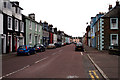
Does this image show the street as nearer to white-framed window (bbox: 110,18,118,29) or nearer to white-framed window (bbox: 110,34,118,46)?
white-framed window (bbox: 110,34,118,46)

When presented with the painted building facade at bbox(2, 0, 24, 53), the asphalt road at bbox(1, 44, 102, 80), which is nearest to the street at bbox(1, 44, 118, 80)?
the asphalt road at bbox(1, 44, 102, 80)

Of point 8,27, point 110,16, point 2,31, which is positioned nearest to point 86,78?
point 2,31

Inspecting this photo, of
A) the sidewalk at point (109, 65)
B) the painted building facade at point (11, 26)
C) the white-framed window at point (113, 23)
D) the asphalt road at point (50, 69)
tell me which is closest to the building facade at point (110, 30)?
the white-framed window at point (113, 23)

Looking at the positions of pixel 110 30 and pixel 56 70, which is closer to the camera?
pixel 56 70

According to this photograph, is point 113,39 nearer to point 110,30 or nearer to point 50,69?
point 110,30

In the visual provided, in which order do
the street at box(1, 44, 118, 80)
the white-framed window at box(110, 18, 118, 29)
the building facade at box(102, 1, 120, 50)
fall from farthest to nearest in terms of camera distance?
the white-framed window at box(110, 18, 118, 29), the building facade at box(102, 1, 120, 50), the street at box(1, 44, 118, 80)

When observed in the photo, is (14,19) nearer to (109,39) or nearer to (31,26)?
Result: (31,26)

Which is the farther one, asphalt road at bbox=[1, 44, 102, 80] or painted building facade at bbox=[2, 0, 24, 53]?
painted building facade at bbox=[2, 0, 24, 53]

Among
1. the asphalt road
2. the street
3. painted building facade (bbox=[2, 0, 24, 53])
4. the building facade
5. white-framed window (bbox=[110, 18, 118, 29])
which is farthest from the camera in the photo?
white-framed window (bbox=[110, 18, 118, 29])

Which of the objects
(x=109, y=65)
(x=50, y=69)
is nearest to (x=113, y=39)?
(x=109, y=65)

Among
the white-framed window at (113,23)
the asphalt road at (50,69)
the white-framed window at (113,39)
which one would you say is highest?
the white-framed window at (113,23)

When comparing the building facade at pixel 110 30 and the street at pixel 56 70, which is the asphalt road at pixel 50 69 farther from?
the building facade at pixel 110 30

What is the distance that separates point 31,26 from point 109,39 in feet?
61.8

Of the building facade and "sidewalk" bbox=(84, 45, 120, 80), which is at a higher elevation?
the building facade
